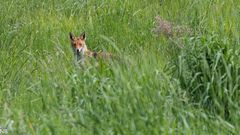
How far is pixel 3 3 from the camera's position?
9.07 metres

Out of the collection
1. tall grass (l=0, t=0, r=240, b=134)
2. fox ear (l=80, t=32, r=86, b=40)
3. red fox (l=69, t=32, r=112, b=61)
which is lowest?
tall grass (l=0, t=0, r=240, b=134)

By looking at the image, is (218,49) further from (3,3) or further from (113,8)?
(3,3)

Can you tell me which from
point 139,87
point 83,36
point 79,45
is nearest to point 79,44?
point 79,45

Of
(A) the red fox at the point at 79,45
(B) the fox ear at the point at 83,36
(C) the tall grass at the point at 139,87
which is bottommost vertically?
(C) the tall grass at the point at 139,87

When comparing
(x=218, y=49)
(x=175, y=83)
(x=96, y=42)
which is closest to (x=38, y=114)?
(x=175, y=83)

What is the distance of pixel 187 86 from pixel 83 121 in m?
1.16

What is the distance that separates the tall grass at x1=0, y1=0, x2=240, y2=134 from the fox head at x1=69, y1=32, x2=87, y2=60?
0.48 ft

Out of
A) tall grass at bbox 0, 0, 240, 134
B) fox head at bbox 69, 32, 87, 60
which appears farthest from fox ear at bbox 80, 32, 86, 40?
tall grass at bbox 0, 0, 240, 134

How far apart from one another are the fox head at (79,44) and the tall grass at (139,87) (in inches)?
5.7

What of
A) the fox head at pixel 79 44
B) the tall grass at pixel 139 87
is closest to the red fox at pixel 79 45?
the fox head at pixel 79 44

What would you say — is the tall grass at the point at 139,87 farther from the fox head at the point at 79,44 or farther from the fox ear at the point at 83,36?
the fox ear at the point at 83,36

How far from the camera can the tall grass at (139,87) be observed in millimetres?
4336

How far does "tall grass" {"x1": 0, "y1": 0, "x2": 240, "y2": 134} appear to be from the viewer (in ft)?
14.2

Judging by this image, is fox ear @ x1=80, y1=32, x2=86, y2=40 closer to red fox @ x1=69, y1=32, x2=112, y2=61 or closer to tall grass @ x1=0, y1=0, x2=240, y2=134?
red fox @ x1=69, y1=32, x2=112, y2=61
